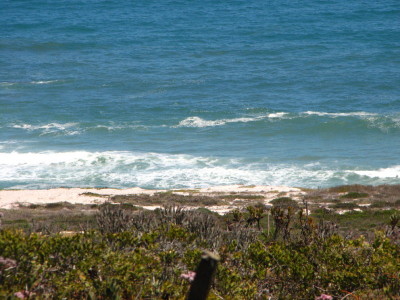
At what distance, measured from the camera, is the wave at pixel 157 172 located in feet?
109

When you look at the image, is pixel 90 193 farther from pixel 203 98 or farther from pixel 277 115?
pixel 203 98

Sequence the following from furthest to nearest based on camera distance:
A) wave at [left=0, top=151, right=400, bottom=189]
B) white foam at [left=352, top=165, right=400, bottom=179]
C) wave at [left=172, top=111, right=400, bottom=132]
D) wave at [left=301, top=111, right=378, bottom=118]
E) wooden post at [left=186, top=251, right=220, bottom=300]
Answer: wave at [left=301, top=111, right=378, bottom=118]
wave at [left=172, top=111, right=400, bottom=132]
white foam at [left=352, top=165, right=400, bottom=179]
wave at [left=0, top=151, right=400, bottom=189]
wooden post at [left=186, top=251, right=220, bottom=300]

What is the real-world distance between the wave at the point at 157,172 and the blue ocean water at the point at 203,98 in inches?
4.6

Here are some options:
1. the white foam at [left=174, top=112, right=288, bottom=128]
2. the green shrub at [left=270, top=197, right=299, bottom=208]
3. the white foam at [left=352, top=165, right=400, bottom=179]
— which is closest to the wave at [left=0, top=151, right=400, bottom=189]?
the white foam at [left=352, top=165, right=400, bottom=179]

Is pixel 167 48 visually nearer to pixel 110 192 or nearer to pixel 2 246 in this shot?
pixel 110 192

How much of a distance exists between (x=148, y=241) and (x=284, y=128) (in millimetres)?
35554

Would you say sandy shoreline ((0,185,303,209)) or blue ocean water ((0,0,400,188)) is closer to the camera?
sandy shoreline ((0,185,303,209))

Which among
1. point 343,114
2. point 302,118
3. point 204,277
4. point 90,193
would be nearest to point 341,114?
point 343,114

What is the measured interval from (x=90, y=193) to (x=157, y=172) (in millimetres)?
7217

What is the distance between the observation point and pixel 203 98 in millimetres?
50781

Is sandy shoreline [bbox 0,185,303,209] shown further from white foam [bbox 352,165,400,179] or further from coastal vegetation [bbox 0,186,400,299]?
coastal vegetation [bbox 0,186,400,299]

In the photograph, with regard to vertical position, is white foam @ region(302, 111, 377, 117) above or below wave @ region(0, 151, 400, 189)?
above

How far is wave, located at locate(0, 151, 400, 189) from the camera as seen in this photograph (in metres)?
33.2

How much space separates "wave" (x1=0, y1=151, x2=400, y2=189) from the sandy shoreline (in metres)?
2.84
